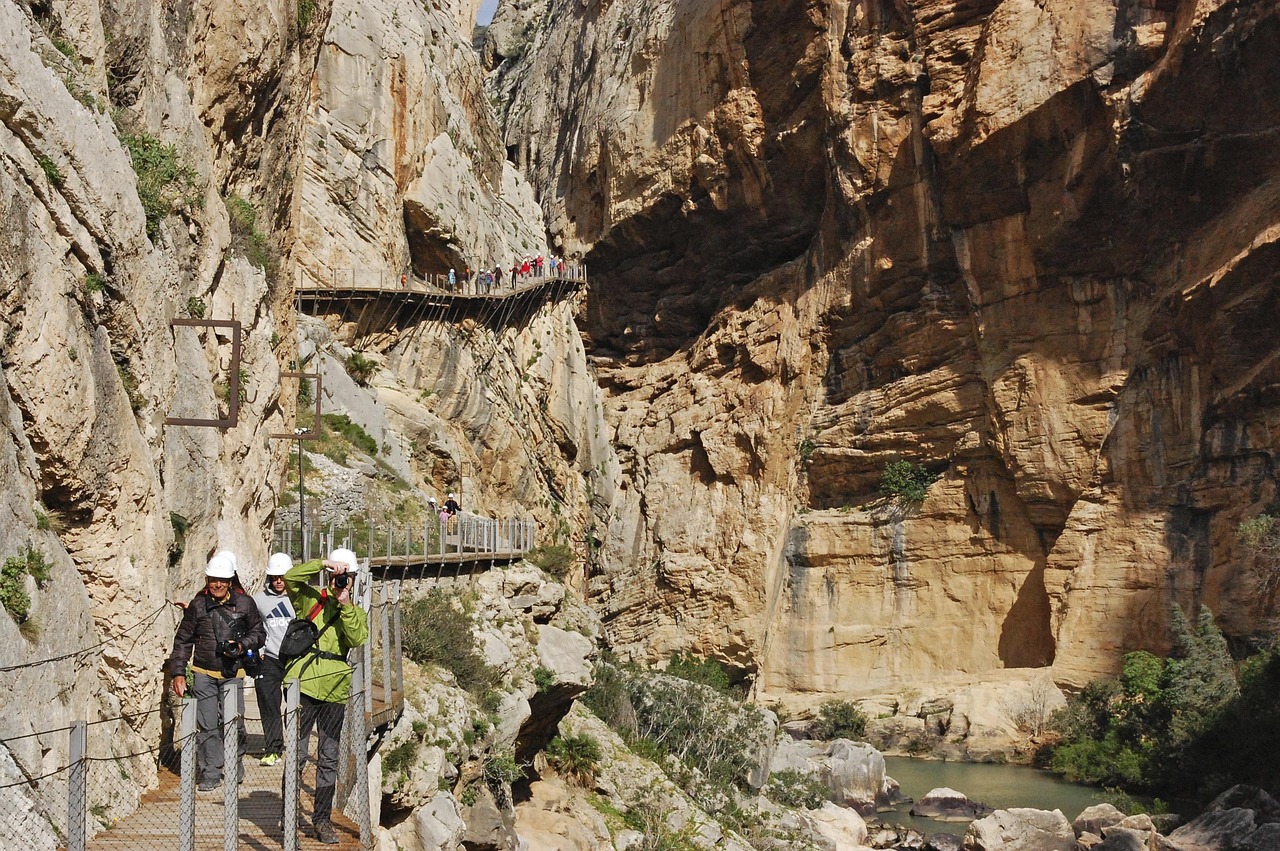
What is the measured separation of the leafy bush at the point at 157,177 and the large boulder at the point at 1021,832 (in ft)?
63.4

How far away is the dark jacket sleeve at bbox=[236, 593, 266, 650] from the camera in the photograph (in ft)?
27.2

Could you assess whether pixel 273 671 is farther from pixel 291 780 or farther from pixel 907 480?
pixel 907 480

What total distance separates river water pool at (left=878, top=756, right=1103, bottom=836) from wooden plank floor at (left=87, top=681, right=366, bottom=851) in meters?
20.7

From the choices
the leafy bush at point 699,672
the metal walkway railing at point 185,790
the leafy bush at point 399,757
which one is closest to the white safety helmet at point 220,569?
the metal walkway railing at point 185,790

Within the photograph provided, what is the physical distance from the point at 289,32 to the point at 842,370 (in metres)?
27.4

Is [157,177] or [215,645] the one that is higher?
[157,177]

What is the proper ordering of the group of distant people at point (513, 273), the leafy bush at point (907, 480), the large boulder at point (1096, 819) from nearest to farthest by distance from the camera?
the large boulder at point (1096, 819)
the group of distant people at point (513, 273)
the leafy bush at point (907, 480)

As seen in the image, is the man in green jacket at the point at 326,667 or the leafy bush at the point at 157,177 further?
the leafy bush at the point at 157,177

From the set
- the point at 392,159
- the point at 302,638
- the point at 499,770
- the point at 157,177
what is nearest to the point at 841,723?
the point at 392,159

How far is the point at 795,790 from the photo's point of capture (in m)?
27.6

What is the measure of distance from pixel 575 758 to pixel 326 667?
12767 millimetres

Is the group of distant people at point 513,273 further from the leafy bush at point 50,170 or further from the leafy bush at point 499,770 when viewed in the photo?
the leafy bush at point 50,170

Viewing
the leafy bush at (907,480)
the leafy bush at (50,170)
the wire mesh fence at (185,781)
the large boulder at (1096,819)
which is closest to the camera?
the wire mesh fence at (185,781)

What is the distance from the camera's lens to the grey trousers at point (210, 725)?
315 inches
